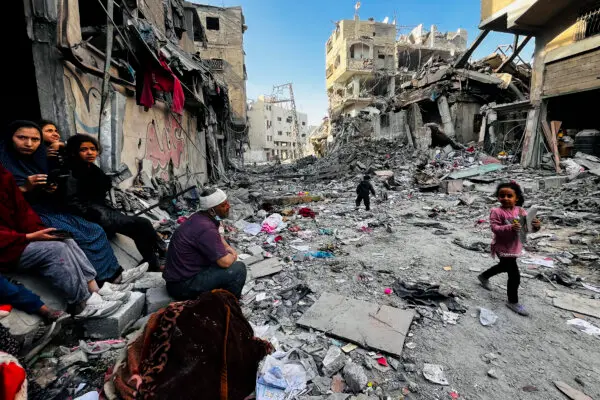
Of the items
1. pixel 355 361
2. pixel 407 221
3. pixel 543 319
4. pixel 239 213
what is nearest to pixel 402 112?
pixel 407 221

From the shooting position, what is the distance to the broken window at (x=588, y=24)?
9.28 m

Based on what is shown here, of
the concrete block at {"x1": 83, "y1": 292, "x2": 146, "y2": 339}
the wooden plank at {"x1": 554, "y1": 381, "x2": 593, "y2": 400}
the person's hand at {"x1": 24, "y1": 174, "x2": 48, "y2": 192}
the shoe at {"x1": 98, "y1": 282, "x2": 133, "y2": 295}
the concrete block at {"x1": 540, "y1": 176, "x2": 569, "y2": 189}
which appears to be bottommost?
the wooden plank at {"x1": 554, "y1": 381, "x2": 593, "y2": 400}

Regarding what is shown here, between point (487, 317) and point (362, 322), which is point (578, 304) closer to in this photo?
point (487, 317)

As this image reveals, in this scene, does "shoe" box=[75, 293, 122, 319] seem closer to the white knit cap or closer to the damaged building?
the white knit cap

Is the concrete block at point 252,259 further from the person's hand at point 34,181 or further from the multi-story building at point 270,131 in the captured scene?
the multi-story building at point 270,131

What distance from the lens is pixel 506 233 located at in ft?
9.63

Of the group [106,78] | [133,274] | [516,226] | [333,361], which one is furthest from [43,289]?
[516,226]

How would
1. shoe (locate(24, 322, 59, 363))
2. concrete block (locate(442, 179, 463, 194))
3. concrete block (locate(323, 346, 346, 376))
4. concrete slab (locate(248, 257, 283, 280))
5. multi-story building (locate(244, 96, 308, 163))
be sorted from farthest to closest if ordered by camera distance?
multi-story building (locate(244, 96, 308, 163)) < concrete block (locate(442, 179, 463, 194)) < concrete slab (locate(248, 257, 283, 280)) < concrete block (locate(323, 346, 346, 376)) < shoe (locate(24, 322, 59, 363))

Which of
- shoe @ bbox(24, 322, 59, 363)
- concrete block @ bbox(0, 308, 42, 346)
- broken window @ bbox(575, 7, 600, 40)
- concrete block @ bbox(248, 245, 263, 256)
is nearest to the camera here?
concrete block @ bbox(0, 308, 42, 346)

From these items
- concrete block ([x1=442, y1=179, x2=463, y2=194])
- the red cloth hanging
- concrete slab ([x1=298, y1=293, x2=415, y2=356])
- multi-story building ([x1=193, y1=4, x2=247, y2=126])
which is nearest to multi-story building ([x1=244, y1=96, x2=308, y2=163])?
multi-story building ([x1=193, y1=4, x2=247, y2=126])

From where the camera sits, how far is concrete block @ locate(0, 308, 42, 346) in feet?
5.97

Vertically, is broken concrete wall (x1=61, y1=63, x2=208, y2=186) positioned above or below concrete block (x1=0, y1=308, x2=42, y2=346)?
above

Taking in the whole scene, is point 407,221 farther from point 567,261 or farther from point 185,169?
point 185,169

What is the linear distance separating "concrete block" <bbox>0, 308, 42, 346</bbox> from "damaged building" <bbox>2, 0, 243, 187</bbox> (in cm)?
246
